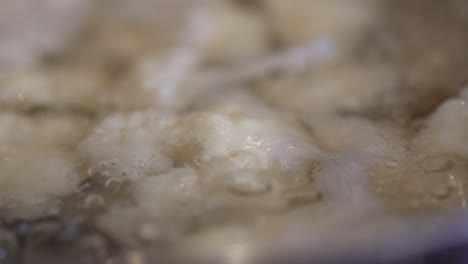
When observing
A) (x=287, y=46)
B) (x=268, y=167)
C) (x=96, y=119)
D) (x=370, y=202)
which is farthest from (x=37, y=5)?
(x=370, y=202)

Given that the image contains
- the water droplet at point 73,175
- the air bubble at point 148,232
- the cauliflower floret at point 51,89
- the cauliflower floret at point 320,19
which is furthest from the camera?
the cauliflower floret at point 320,19

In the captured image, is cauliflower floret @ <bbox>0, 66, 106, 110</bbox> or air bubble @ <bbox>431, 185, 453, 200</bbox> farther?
cauliflower floret @ <bbox>0, 66, 106, 110</bbox>

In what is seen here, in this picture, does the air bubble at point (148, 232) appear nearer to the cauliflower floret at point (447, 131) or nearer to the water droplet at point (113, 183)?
the water droplet at point (113, 183)

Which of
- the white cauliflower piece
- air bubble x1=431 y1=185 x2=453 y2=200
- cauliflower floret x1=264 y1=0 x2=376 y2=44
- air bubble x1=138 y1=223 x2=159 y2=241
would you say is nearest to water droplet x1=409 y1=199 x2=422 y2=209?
air bubble x1=431 y1=185 x2=453 y2=200

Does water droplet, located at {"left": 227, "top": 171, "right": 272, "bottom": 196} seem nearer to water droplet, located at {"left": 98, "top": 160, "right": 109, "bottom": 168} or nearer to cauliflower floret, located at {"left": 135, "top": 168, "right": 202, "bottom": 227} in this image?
cauliflower floret, located at {"left": 135, "top": 168, "right": 202, "bottom": 227}

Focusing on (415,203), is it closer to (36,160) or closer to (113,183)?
(113,183)

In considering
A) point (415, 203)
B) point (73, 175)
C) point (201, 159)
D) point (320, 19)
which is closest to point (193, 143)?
point (201, 159)

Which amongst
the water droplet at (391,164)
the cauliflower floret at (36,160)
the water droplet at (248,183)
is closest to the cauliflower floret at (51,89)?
the cauliflower floret at (36,160)
